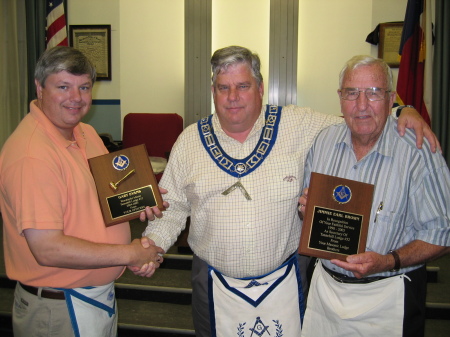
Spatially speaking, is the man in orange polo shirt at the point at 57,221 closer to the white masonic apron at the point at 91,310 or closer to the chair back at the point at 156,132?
the white masonic apron at the point at 91,310

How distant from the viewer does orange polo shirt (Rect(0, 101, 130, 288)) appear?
4.42 ft

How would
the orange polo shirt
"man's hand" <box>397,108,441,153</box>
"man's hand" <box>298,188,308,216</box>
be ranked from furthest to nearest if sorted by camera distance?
"man's hand" <box>298,188,308,216</box>
"man's hand" <box>397,108,441,153</box>
the orange polo shirt

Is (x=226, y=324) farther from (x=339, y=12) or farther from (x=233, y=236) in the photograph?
(x=339, y=12)

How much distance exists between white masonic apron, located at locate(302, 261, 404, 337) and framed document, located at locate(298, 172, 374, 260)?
0.20 m

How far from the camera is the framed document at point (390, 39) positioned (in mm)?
5066

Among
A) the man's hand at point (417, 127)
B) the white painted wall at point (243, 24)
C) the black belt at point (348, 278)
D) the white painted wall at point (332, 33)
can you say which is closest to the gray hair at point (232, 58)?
the man's hand at point (417, 127)

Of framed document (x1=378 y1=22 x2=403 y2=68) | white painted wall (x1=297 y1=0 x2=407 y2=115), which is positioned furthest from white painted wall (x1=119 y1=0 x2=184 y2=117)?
framed document (x1=378 y1=22 x2=403 y2=68)

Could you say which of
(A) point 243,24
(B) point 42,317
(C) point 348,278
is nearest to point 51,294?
(B) point 42,317

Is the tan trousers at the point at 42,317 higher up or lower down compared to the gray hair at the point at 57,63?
lower down

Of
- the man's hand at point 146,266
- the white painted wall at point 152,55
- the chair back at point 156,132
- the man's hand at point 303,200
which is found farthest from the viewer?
the white painted wall at point 152,55

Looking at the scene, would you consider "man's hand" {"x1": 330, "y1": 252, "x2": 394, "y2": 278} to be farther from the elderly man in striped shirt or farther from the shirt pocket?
the shirt pocket

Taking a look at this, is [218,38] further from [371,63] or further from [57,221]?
[57,221]

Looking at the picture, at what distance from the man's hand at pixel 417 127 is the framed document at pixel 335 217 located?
266mm

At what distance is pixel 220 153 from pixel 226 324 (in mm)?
759
